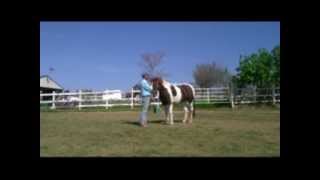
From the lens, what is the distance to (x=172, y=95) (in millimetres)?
8492

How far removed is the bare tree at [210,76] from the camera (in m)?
22.4

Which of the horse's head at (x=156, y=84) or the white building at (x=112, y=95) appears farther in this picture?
the white building at (x=112, y=95)

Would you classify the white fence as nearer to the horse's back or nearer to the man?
the horse's back

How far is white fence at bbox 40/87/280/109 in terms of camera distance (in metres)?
14.9

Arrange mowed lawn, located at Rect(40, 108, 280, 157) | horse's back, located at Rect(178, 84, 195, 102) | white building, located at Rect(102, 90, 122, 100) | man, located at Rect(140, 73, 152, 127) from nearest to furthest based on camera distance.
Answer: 1. mowed lawn, located at Rect(40, 108, 280, 157)
2. man, located at Rect(140, 73, 152, 127)
3. horse's back, located at Rect(178, 84, 195, 102)
4. white building, located at Rect(102, 90, 122, 100)

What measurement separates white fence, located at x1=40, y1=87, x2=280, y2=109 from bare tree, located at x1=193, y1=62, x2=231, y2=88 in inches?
208

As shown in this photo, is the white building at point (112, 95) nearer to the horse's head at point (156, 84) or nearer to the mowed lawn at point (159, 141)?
the horse's head at point (156, 84)

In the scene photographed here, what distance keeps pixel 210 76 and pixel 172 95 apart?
14800 millimetres

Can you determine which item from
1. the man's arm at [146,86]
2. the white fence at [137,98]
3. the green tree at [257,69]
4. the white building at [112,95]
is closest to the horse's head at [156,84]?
the man's arm at [146,86]

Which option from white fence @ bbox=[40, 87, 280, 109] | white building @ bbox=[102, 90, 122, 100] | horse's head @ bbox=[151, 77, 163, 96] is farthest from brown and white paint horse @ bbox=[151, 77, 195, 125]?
white building @ bbox=[102, 90, 122, 100]

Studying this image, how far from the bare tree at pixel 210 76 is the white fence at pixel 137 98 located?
528 centimetres

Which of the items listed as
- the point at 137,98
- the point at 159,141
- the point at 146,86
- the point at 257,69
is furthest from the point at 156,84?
the point at 257,69
